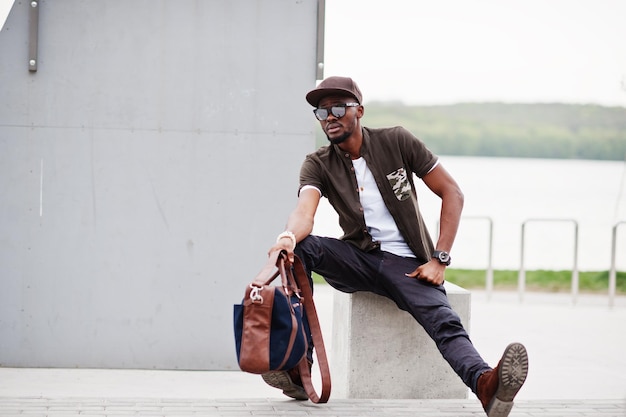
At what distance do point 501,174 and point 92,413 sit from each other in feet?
167

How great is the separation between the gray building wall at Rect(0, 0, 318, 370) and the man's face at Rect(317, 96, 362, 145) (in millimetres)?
1892

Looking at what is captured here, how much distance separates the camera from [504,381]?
13.0 feet

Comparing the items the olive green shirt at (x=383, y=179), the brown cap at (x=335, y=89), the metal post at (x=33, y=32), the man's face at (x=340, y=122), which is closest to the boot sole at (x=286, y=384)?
the olive green shirt at (x=383, y=179)

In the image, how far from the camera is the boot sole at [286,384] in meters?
4.64

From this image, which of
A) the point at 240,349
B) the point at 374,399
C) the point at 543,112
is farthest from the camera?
the point at 543,112

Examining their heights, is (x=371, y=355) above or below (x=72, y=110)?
below

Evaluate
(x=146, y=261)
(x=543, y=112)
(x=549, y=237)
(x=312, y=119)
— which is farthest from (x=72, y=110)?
(x=543, y=112)

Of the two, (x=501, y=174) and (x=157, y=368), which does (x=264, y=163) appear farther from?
(x=501, y=174)

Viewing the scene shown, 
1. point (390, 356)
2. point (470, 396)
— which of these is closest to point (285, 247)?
point (390, 356)

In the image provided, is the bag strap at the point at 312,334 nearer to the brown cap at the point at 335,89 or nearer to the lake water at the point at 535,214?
the brown cap at the point at 335,89

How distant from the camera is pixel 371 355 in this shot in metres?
5.12

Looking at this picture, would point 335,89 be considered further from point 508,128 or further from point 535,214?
point 508,128

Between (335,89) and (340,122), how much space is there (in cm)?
17

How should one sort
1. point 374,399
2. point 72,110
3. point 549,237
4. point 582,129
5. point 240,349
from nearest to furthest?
1. point 240,349
2. point 374,399
3. point 72,110
4. point 549,237
5. point 582,129
